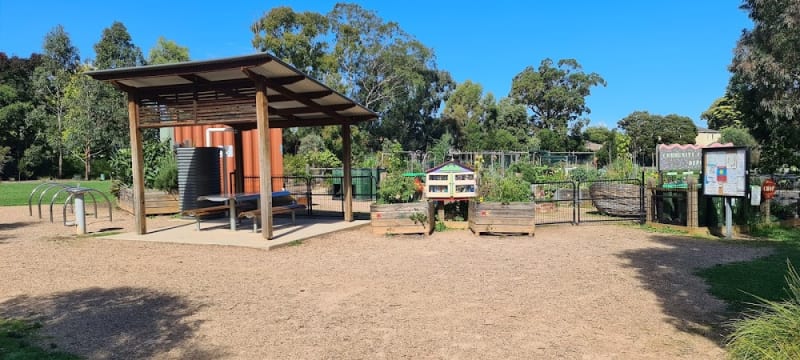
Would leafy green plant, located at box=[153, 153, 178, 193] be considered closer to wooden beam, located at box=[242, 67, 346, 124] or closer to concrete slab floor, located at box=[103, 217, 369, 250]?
concrete slab floor, located at box=[103, 217, 369, 250]

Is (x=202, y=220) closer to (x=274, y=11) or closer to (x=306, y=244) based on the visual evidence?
(x=306, y=244)

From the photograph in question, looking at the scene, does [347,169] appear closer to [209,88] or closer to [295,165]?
[209,88]

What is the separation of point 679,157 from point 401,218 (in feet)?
23.0

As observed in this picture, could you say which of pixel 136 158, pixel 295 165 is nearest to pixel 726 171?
pixel 136 158

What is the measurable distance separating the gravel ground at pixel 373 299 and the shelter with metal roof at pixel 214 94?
71.8 inches

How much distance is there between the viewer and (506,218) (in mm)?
9617

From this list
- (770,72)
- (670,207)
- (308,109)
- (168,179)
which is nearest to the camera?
(670,207)

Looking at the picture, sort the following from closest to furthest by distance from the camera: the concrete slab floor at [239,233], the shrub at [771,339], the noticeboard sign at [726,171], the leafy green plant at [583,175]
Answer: the shrub at [771,339] → the concrete slab floor at [239,233] → the noticeboard sign at [726,171] → the leafy green plant at [583,175]

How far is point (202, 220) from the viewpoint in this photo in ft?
39.3

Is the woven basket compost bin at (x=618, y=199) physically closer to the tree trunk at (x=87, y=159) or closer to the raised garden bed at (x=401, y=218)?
the raised garden bed at (x=401, y=218)

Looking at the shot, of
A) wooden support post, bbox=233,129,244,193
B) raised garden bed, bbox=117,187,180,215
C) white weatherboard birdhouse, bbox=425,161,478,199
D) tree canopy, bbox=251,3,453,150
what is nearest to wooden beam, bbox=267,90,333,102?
white weatherboard birdhouse, bbox=425,161,478,199

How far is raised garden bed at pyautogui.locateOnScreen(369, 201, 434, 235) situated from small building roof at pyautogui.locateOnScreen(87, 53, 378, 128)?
2.57 m

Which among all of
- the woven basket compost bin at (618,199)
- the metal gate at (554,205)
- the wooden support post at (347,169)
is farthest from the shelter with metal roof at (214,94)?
the woven basket compost bin at (618,199)

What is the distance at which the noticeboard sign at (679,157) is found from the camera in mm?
11453
